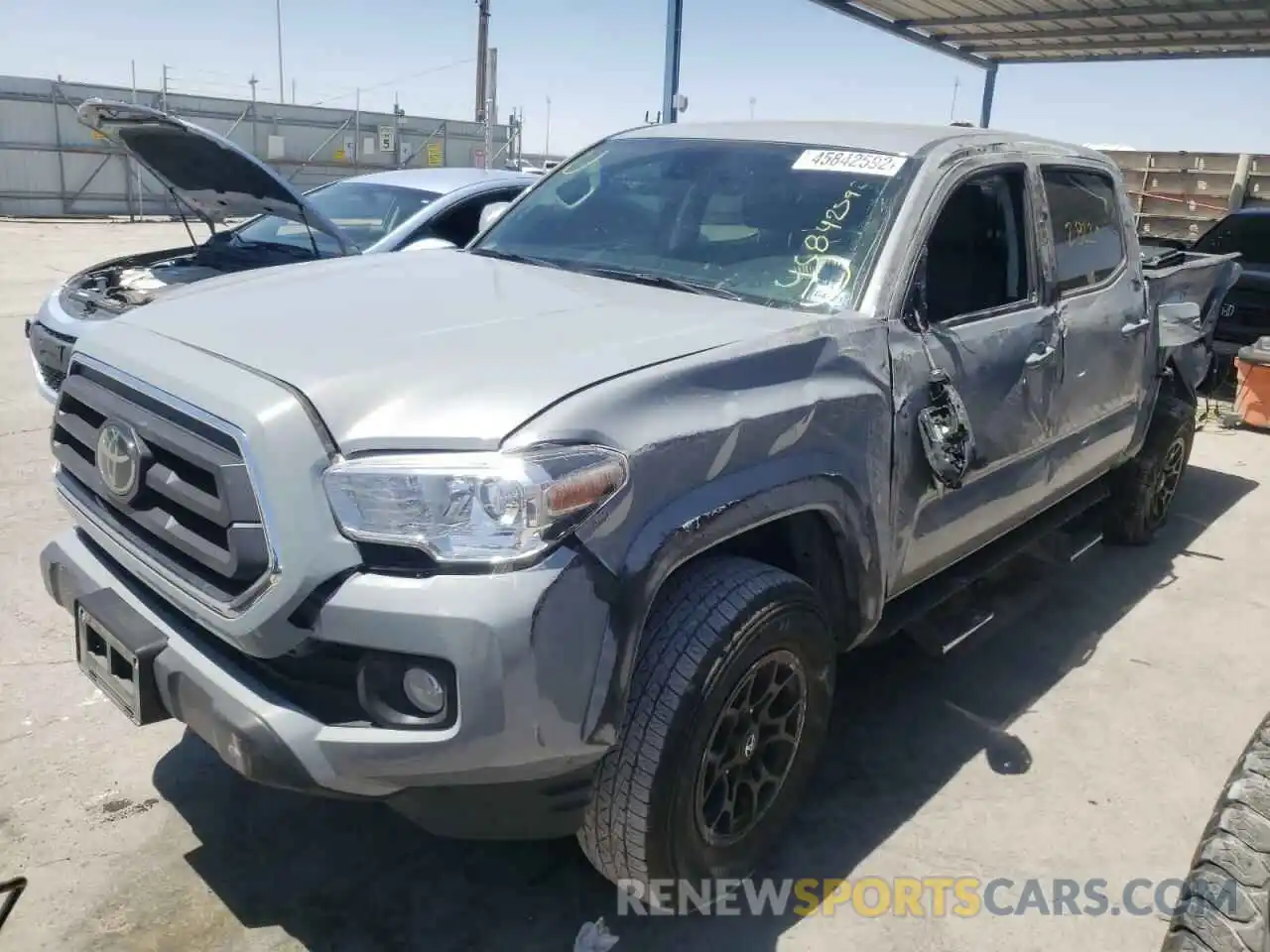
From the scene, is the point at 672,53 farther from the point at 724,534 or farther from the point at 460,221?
the point at 724,534

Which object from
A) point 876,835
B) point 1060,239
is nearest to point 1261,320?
point 1060,239

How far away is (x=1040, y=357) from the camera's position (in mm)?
3580

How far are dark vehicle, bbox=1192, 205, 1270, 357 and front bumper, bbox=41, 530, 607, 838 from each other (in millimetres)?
7849

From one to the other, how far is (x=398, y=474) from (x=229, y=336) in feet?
2.39

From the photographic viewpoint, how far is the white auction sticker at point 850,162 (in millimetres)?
3215

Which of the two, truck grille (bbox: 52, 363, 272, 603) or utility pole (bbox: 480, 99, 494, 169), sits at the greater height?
utility pole (bbox: 480, 99, 494, 169)

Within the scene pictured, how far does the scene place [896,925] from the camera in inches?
104

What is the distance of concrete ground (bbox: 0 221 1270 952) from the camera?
2.55 m

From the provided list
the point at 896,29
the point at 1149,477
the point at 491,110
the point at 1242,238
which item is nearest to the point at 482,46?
the point at 491,110

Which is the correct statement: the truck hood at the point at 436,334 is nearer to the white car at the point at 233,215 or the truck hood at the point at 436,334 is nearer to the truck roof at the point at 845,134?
the truck roof at the point at 845,134

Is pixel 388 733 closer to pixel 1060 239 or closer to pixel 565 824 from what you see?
pixel 565 824

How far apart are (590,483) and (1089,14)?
13.6 meters

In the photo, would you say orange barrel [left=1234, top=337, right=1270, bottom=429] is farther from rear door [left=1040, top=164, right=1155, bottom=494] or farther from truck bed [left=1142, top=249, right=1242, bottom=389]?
rear door [left=1040, top=164, right=1155, bottom=494]

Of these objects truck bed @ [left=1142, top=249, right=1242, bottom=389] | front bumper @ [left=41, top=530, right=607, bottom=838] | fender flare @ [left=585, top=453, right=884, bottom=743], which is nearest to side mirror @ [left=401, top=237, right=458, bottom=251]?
truck bed @ [left=1142, top=249, right=1242, bottom=389]
